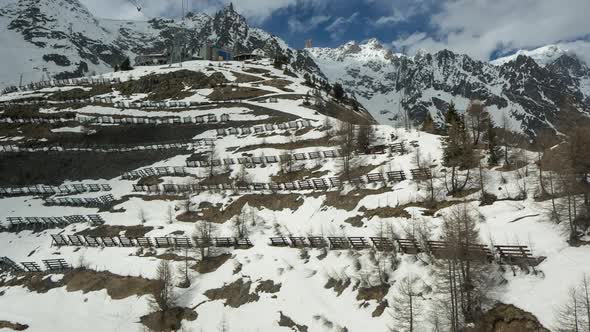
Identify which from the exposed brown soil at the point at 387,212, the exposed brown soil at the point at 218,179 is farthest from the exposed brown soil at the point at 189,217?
the exposed brown soil at the point at 387,212

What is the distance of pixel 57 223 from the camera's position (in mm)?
60312

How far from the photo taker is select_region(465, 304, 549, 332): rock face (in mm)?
21875

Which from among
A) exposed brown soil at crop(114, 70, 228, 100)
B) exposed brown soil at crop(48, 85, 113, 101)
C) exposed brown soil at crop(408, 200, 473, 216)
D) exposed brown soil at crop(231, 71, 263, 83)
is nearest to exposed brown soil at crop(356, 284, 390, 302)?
exposed brown soil at crop(408, 200, 473, 216)

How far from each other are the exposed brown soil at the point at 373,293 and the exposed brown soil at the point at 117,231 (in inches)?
1324

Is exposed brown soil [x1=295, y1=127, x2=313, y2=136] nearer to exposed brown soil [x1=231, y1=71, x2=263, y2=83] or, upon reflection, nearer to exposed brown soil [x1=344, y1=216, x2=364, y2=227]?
exposed brown soil [x1=344, y1=216, x2=364, y2=227]

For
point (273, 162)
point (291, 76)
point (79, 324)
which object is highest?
point (291, 76)

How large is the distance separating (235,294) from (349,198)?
17.4 m

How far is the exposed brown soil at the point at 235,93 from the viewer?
11475cm

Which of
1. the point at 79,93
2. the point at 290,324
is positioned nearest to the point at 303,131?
the point at 290,324

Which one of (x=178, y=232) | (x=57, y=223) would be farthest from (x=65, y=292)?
(x=57, y=223)

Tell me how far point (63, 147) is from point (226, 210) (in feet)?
183

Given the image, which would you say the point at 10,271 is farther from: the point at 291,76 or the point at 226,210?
the point at 291,76

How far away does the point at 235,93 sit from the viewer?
384ft

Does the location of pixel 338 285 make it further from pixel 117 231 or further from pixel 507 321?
pixel 117 231
